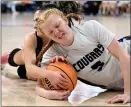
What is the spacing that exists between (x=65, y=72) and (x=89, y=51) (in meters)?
0.15

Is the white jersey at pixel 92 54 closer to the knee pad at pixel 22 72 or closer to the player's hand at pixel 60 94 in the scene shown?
the player's hand at pixel 60 94

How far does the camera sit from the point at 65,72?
1.53m

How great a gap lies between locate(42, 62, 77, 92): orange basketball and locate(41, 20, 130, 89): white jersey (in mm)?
49

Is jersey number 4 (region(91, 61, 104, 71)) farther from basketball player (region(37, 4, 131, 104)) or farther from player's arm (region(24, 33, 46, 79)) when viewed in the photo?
player's arm (region(24, 33, 46, 79))

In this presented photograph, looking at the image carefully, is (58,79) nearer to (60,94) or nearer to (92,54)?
(60,94)

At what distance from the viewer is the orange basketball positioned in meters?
1.54

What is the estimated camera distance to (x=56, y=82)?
1.52 metres

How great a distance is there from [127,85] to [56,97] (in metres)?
0.31

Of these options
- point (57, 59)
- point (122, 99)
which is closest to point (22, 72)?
point (57, 59)

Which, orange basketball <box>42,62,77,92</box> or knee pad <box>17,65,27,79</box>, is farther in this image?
knee pad <box>17,65,27,79</box>

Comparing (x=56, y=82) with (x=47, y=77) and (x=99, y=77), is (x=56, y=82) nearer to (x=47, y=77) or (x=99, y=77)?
(x=47, y=77)

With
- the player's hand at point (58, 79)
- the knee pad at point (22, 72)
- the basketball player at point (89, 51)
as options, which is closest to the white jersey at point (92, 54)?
the basketball player at point (89, 51)

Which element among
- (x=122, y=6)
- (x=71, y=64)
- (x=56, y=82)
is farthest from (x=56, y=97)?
(x=122, y=6)

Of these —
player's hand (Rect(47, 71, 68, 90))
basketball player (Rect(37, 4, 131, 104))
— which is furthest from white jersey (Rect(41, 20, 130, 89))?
player's hand (Rect(47, 71, 68, 90))
